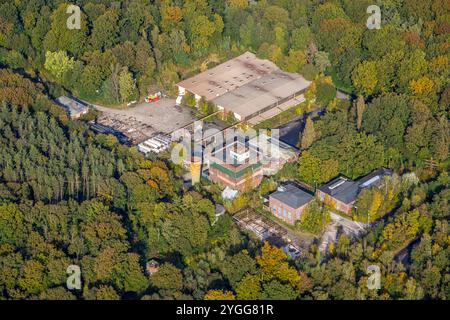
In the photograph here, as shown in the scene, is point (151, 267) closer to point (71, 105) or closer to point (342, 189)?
point (342, 189)

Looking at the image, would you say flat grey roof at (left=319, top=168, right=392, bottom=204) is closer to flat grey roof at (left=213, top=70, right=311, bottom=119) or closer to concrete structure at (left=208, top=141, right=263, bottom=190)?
concrete structure at (left=208, top=141, right=263, bottom=190)

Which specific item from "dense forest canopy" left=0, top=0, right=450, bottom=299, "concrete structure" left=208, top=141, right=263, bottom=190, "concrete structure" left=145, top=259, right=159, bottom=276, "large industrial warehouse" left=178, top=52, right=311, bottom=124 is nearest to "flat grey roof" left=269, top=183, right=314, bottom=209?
"dense forest canopy" left=0, top=0, right=450, bottom=299

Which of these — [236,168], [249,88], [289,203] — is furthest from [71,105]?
[289,203]
